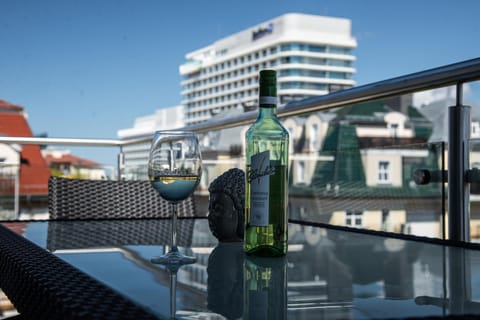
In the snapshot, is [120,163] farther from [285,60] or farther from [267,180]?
[285,60]

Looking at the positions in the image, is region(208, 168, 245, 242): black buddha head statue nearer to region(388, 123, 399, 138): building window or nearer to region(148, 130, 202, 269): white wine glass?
region(148, 130, 202, 269): white wine glass

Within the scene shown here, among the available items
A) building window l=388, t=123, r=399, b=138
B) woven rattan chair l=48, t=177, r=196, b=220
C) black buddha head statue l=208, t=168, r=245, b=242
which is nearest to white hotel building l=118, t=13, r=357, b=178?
building window l=388, t=123, r=399, b=138

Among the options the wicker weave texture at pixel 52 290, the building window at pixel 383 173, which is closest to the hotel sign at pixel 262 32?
the building window at pixel 383 173

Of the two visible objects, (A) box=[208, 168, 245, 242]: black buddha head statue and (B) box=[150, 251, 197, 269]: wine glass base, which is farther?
(A) box=[208, 168, 245, 242]: black buddha head statue

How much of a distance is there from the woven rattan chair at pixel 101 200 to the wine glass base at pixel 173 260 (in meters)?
0.62

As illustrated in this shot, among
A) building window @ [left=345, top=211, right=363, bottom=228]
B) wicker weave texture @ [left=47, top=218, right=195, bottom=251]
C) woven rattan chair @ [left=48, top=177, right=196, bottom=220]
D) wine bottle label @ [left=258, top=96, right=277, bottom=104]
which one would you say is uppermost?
wine bottle label @ [left=258, top=96, right=277, bottom=104]

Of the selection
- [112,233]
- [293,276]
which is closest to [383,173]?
[112,233]

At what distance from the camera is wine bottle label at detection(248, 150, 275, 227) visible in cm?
57

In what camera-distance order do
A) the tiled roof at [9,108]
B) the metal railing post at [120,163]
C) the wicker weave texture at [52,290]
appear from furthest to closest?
1. the tiled roof at [9,108]
2. the metal railing post at [120,163]
3. the wicker weave texture at [52,290]

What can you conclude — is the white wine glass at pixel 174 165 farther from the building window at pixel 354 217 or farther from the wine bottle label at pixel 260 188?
the building window at pixel 354 217

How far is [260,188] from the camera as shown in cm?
58

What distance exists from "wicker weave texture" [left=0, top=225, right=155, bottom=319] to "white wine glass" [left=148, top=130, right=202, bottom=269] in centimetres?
15

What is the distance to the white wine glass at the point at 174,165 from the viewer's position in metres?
0.63

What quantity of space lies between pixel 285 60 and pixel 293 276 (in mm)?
51807
